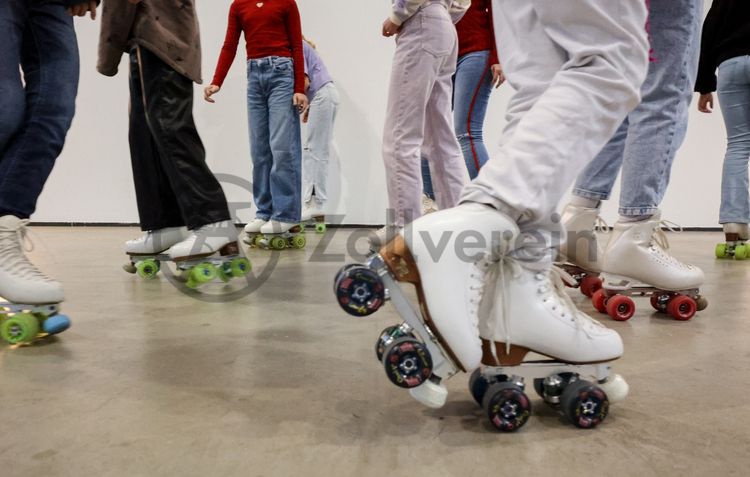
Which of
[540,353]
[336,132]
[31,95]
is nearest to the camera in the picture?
[540,353]

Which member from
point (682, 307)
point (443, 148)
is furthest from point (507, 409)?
point (443, 148)

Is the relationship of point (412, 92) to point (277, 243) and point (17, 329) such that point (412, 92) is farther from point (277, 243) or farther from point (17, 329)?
point (277, 243)

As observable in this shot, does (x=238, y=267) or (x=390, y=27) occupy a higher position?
(x=390, y=27)

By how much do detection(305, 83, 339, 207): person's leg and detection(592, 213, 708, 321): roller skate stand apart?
319cm

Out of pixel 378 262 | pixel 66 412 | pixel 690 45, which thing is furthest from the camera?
pixel 690 45

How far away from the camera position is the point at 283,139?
3.35 meters

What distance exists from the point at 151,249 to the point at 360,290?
71.6 inches

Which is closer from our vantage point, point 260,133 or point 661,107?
point 661,107

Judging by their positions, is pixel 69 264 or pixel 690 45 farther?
pixel 69 264

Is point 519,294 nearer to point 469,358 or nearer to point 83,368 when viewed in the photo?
point 469,358

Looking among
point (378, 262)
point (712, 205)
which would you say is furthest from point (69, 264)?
point (712, 205)

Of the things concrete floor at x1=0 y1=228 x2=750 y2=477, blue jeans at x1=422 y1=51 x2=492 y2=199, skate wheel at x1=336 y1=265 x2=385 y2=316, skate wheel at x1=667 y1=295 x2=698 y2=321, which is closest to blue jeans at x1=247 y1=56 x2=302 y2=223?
blue jeans at x1=422 y1=51 x2=492 y2=199

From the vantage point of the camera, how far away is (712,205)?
5516 millimetres

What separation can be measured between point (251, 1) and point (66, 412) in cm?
297
